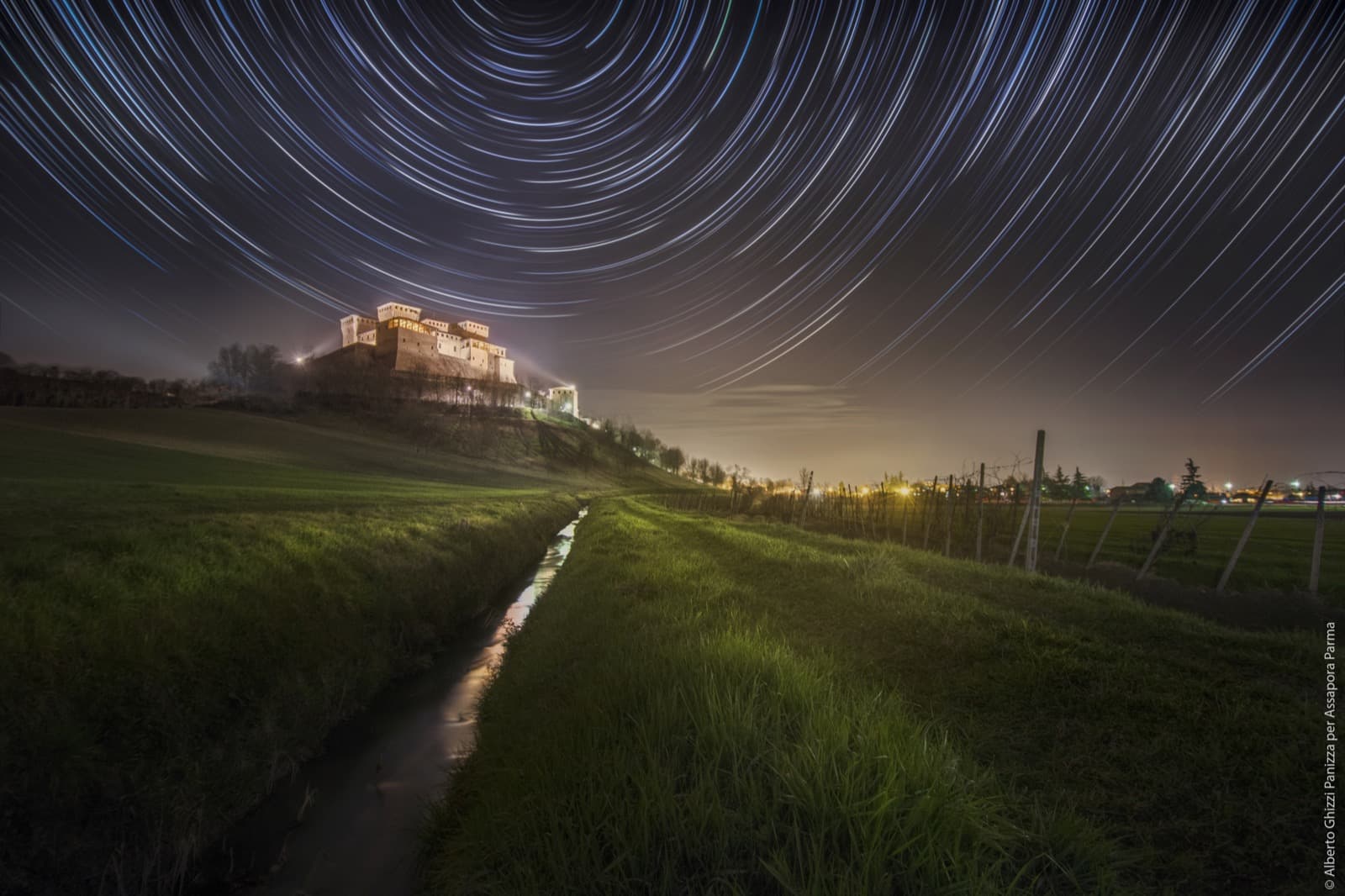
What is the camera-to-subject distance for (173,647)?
8.50m

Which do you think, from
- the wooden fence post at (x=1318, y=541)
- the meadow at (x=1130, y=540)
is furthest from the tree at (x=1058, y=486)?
the wooden fence post at (x=1318, y=541)

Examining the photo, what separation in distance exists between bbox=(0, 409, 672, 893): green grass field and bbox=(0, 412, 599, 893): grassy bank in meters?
0.03

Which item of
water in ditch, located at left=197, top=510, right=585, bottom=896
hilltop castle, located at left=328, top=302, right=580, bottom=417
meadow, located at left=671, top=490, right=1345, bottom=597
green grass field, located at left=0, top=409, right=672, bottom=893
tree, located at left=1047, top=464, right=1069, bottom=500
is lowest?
water in ditch, located at left=197, top=510, right=585, bottom=896

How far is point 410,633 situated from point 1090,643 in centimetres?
A: 1522

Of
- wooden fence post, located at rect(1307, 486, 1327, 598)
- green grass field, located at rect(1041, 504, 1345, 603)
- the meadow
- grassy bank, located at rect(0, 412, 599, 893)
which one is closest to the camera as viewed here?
grassy bank, located at rect(0, 412, 599, 893)

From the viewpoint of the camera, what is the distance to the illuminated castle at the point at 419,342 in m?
153

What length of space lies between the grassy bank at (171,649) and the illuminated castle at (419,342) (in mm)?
143335

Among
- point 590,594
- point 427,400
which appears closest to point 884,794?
point 590,594

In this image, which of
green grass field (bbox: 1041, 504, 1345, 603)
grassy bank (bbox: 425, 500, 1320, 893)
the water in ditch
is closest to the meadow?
green grass field (bbox: 1041, 504, 1345, 603)

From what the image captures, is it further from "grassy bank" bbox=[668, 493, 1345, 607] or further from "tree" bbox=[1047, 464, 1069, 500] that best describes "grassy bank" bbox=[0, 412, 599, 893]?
"tree" bbox=[1047, 464, 1069, 500]

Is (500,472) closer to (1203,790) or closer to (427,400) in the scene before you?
(427,400)

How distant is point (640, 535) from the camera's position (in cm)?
2383

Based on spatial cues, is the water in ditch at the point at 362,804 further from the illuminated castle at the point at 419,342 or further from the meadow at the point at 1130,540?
the illuminated castle at the point at 419,342

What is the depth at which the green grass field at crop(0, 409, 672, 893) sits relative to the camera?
6.23 m
